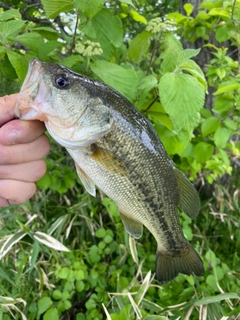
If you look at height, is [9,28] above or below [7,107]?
above

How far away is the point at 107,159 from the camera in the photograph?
3.84ft

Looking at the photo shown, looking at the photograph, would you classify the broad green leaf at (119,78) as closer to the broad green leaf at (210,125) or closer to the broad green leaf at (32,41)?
Answer: the broad green leaf at (32,41)

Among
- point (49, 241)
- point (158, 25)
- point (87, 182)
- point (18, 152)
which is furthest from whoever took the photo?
point (49, 241)

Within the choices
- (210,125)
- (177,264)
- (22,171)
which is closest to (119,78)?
(22,171)

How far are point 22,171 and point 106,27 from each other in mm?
736

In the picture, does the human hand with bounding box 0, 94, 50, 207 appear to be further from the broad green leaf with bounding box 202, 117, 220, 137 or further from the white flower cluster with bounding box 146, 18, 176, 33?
the broad green leaf with bounding box 202, 117, 220, 137

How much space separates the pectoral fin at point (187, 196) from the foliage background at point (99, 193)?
24 cm

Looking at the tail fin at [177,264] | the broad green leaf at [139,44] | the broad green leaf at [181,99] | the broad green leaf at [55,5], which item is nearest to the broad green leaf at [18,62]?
the broad green leaf at [55,5]

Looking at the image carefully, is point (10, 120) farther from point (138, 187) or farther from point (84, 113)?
point (138, 187)

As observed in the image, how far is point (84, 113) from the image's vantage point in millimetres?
1143

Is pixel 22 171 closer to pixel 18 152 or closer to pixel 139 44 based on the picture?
pixel 18 152

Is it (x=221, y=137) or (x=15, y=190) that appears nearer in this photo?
(x=15, y=190)

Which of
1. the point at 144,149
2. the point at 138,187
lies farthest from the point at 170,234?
the point at 144,149

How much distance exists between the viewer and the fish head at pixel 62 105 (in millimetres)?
1010
